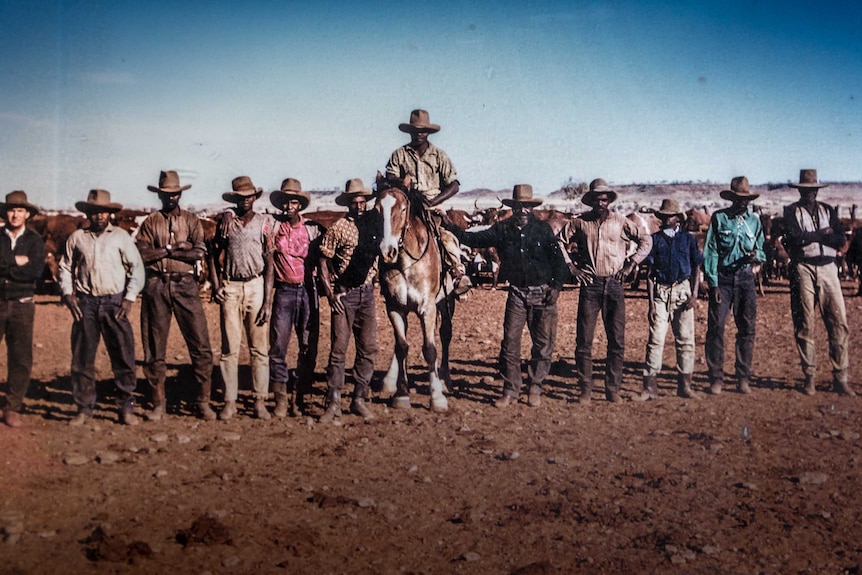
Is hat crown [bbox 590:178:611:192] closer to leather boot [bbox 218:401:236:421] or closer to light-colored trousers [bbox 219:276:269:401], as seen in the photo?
light-colored trousers [bbox 219:276:269:401]

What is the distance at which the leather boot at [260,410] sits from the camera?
7437 millimetres

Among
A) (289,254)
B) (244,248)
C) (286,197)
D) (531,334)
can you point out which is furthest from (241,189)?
(531,334)

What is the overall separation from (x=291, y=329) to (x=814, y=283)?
594 centimetres

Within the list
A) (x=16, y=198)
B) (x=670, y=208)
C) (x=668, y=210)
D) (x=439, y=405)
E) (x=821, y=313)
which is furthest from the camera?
(x=670, y=208)

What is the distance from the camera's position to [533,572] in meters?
4.19

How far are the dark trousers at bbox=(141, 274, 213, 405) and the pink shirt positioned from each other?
0.84 m

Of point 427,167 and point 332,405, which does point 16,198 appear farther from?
point 427,167

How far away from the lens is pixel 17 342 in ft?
23.0

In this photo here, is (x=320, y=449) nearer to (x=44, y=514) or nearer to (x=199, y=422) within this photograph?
(x=199, y=422)

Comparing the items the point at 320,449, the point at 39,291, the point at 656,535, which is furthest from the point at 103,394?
the point at 39,291

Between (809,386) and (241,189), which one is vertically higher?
(241,189)

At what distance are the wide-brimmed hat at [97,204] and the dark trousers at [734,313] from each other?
6511 millimetres

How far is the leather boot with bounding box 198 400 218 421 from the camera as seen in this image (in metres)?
7.38

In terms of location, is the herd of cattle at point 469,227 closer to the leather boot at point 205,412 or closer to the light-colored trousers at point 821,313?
the light-colored trousers at point 821,313
